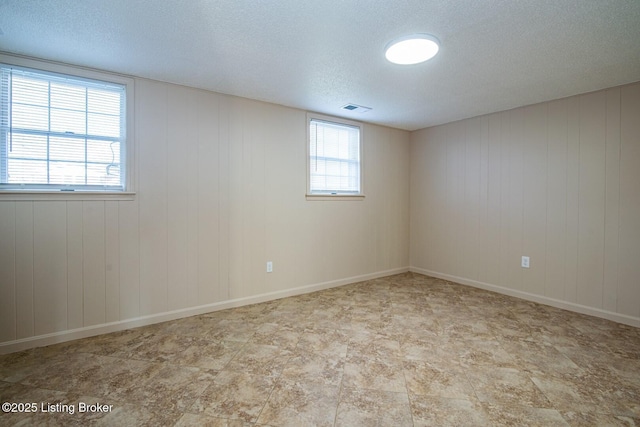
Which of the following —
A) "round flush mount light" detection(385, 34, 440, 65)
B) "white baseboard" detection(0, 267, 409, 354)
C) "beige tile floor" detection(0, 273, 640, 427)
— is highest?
"round flush mount light" detection(385, 34, 440, 65)

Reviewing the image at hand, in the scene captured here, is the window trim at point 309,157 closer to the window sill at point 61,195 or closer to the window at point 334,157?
the window at point 334,157

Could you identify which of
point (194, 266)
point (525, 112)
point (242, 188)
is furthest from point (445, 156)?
point (194, 266)

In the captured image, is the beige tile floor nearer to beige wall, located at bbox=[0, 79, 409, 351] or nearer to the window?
beige wall, located at bbox=[0, 79, 409, 351]

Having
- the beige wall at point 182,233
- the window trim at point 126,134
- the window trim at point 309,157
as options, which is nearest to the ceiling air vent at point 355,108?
the window trim at point 309,157

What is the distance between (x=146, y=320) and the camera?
9.25 ft

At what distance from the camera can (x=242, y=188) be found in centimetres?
336

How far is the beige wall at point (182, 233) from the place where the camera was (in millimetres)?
2420

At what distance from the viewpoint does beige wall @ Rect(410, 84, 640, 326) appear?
2.92 metres

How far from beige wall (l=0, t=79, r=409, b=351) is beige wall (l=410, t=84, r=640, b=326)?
5.10 ft

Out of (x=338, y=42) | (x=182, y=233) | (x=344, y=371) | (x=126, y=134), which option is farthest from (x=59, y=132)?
(x=344, y=371)

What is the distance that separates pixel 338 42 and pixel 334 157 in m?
2.05

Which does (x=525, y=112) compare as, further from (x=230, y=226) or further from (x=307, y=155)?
(x=230, y=226)

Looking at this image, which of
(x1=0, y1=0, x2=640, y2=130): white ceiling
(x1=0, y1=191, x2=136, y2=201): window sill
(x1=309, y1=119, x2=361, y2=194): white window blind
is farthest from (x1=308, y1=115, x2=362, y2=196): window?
(x1=0, y1=191, x2=136, y2=201): window sill

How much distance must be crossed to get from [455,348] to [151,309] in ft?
9.23
